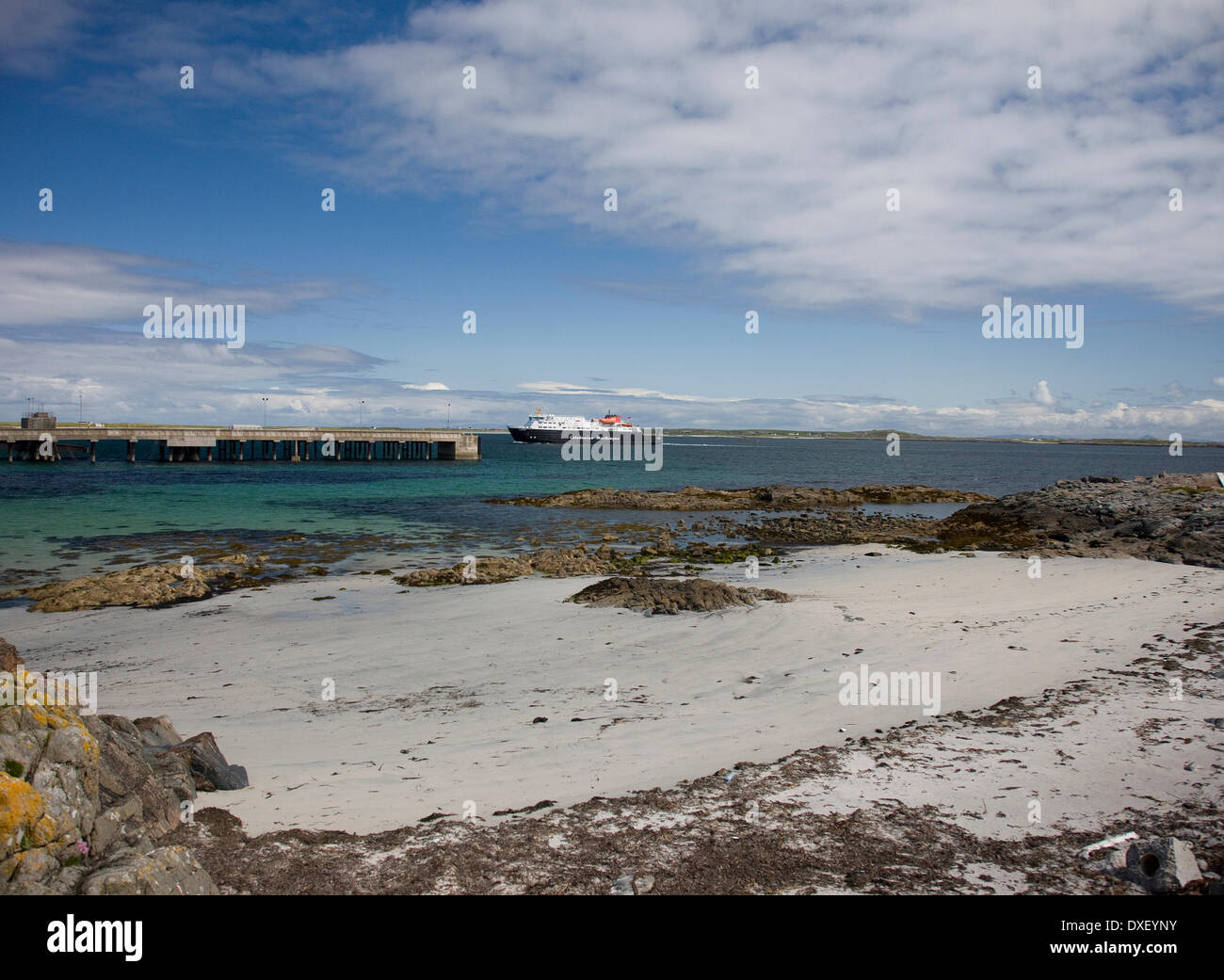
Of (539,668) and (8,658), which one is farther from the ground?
(8,658)

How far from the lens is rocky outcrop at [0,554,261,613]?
17.0 meters

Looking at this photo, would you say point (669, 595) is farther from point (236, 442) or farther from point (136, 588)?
point (236, 442)

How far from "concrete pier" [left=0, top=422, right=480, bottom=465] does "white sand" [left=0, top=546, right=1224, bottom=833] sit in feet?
177

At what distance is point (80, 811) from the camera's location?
465 centimetres

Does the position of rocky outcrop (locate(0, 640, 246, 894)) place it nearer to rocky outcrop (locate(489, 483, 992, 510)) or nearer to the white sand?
the white sand

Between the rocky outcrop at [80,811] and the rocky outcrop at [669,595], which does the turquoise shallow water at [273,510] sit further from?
the rocky outcrop at [80,811]

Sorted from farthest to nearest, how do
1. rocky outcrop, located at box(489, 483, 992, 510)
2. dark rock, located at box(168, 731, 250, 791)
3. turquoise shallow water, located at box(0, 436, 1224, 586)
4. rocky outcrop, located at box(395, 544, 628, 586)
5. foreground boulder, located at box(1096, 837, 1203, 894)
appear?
rocky outcrop, located at box(489, 483, 992, 510) < turquoise shallow water, located at box(0, 436, 1224, 586) < rocky outcrop, located at box(395, 544, 628, 586) < dark rock, located at box(168, 731, 250, 791) < foreground boulder, located at box(1096, 837, 1203, 894)

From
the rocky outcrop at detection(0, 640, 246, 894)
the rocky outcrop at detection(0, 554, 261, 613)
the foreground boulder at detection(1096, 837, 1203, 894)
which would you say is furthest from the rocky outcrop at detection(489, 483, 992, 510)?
the foreground boulder at detection(1096, 837, 1203, 894)

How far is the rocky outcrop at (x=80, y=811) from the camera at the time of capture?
4.18m

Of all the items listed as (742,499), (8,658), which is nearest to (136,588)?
(8,658)

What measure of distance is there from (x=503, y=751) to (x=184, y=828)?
3091mm

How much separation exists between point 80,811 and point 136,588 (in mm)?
15312
